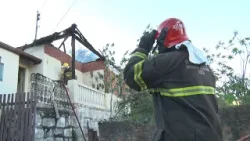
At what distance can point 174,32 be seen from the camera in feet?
6.38

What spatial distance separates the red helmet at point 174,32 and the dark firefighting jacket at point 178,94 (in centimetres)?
11

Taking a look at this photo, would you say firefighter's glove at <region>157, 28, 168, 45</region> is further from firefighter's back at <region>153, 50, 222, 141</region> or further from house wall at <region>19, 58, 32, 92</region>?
house wall at <region>19, 58, 32, 92</region>

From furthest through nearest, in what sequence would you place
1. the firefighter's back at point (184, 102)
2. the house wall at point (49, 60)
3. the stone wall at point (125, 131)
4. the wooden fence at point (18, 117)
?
the house wall at point (49, 60) < the wooden fence at point (18, 117) < the stone wall at point (125, 131) < the firefighter's back at point (184, 102)

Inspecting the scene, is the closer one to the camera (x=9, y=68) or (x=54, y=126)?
(x=54, y=126)

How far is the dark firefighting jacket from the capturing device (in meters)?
1.67

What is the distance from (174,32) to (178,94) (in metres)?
0.48

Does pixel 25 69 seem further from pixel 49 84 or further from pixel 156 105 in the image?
pixel 156 105

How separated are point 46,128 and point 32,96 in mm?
917

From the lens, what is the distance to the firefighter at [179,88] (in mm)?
1679

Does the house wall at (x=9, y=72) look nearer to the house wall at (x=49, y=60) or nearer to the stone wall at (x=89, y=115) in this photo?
the house wall at (x=49, y=60)

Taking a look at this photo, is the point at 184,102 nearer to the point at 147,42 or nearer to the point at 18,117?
the point at 147,42

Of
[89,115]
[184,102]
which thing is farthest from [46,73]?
[184,102]

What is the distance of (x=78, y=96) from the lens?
8.09 metres

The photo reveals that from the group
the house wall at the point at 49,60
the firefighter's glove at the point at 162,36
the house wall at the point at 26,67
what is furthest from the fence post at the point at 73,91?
the firefighter's glove at the point at 162,36
